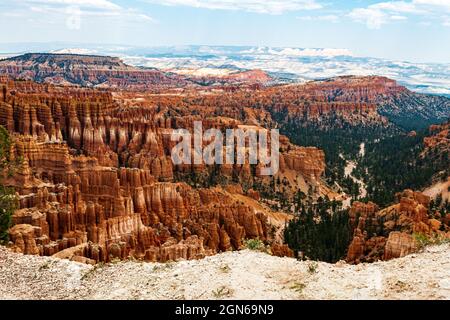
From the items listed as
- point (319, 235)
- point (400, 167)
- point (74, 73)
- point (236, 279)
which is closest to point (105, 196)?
point (319, 235)

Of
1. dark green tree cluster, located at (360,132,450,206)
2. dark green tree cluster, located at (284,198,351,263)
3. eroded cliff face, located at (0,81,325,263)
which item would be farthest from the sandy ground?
eroded cliff face, located at (0,81,325,263)

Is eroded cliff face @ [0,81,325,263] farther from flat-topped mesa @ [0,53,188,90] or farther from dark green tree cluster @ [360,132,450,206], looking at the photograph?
flat-topped mesa @ [0,53,188,90]

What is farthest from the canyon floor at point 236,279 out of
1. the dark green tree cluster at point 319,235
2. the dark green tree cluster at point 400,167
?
the dark green tree cluster at point 400,167

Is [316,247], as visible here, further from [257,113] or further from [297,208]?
[257,113]

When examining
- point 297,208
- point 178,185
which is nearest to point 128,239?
point 178,185

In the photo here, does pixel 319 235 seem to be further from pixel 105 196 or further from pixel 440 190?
pixel 440 190

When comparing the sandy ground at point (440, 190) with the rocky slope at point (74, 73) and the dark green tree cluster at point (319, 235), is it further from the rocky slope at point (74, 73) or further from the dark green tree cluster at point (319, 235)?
the rocky slope at point (74, 73)
